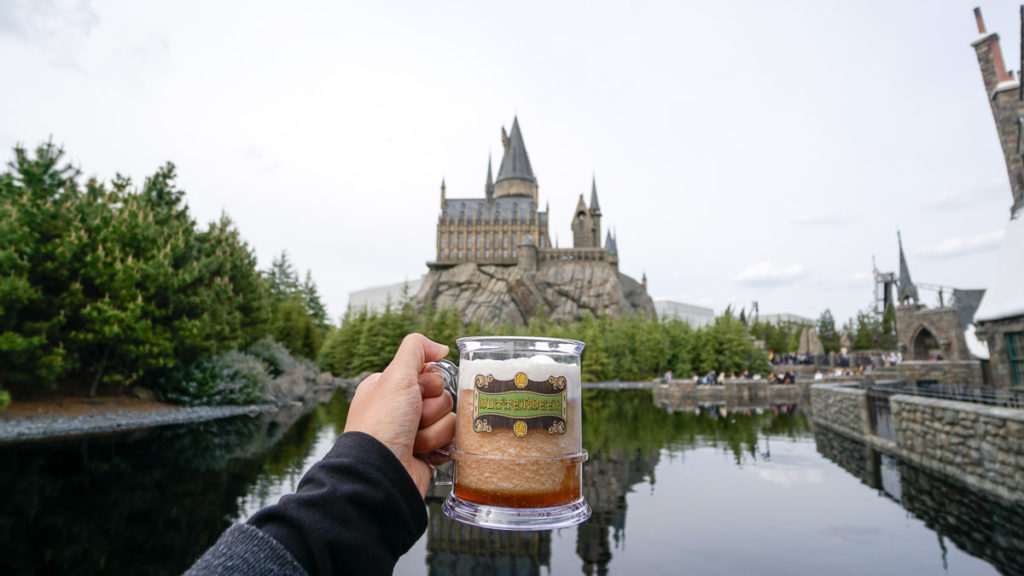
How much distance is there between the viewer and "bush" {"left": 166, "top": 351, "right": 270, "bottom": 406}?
69.9ft

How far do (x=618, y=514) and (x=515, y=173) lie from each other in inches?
3135

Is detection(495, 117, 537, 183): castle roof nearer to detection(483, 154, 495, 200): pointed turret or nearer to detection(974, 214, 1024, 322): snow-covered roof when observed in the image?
detection(483, 154, 495, 200): pointed turret

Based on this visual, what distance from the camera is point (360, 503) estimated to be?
4.46 ft

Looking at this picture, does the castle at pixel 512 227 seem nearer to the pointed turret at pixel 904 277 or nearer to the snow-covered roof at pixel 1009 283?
the pointed turret at pixel 904 277

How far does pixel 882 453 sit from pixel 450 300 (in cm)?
5890

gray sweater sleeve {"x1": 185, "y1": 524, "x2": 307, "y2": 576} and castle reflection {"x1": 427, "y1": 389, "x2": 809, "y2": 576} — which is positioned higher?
gray sweater sleeve {"x1": 185, "y1": 524, "x2": 307, "y2": 576}

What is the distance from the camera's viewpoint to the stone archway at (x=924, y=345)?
90.8 feet

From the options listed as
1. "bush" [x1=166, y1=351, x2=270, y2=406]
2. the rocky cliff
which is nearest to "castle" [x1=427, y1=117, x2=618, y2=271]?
the rocky cliff

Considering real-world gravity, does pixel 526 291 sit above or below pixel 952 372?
above

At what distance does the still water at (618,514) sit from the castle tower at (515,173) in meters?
72.8

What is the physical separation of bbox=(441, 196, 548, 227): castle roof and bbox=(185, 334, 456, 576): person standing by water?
256 ft

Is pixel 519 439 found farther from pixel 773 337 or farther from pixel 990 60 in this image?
pixel 773 337

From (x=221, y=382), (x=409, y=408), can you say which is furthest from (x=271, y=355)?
(x=409, y=408)

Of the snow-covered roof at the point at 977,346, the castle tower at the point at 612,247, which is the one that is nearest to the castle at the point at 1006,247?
the snow-covered roof at the point at 977,346
